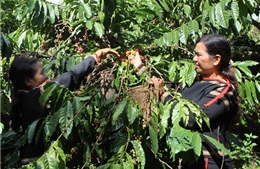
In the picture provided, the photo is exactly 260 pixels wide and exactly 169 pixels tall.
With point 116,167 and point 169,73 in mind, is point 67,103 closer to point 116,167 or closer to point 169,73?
point 116,167

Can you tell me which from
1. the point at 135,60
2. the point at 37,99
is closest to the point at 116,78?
the point at 135,60

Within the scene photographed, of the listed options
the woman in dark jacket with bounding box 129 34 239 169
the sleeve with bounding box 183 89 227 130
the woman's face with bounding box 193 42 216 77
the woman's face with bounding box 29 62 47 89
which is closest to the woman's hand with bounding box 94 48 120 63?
the woman in dark jacket with bounding box 129 34 239 169

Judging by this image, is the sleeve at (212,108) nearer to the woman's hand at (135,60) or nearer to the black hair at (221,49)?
the black hair at (221,49)

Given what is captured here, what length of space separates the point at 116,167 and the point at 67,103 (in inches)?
16.2

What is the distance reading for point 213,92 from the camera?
193 cm

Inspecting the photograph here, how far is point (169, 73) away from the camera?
2225mm

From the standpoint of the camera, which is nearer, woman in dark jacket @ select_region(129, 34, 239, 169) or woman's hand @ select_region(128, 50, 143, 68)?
woman in dark jacket @ select_region(129, 34, 239, 169)

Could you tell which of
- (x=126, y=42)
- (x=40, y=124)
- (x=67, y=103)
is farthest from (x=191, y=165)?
(x=126, y=42)

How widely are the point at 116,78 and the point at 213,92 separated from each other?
0.50m

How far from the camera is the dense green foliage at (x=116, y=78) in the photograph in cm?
175

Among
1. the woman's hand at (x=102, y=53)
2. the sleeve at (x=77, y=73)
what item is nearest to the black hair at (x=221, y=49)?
the woman's hand at (x=102, y=53)

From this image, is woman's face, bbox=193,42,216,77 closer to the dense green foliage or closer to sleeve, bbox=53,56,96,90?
the dense green foliage

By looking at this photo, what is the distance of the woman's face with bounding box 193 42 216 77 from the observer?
2.02 meters

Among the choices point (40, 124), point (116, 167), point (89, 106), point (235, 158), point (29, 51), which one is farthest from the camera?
point (235, 158)
